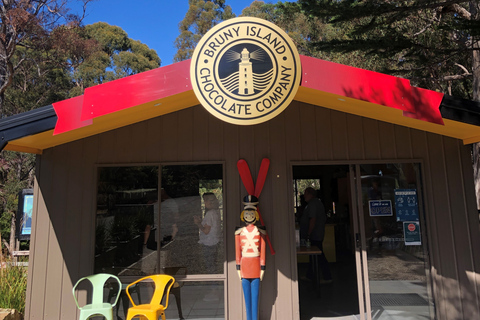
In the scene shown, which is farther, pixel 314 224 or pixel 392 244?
pixel 314 224

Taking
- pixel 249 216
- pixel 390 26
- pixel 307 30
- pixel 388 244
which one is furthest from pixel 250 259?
pixel 307 30

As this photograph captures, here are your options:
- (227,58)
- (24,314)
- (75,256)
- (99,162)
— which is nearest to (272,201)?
(227,58)

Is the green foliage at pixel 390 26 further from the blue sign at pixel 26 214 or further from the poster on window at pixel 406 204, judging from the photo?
the blue sign at pixel 26 214

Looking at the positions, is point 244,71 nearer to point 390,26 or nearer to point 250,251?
point 250,251

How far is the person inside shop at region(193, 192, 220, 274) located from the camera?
A: 15.0 ft

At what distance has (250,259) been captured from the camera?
407 cm

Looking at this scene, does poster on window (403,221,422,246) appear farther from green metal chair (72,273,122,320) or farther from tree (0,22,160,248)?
tree (0,22,160,248)

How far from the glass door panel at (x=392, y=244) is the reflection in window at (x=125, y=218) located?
9.80 feet

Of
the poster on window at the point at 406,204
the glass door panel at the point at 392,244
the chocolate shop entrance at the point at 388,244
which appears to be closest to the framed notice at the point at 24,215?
the chocolate shop entrance at the point at 388,244

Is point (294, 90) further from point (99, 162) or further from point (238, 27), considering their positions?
point (99, 162)

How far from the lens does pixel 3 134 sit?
3.50 meters

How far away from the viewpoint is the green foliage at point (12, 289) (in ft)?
15.4

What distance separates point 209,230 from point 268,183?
1.07m

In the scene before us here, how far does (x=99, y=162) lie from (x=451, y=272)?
16.8 feet
